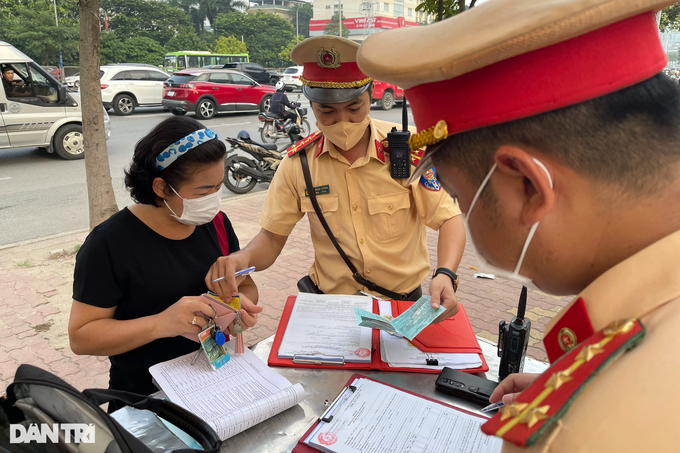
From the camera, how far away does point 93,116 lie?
461cm

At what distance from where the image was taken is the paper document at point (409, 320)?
4.96 feet

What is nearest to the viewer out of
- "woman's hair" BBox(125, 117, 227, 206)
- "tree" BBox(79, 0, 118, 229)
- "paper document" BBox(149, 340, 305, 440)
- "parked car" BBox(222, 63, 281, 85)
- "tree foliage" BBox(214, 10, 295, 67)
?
"paper document" BBox(149, 340, 305, 440)

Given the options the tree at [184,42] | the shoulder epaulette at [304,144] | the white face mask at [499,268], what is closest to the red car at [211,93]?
the shoulder epaulette at [304,144]

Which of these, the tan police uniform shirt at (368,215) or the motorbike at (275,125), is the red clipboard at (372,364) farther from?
the motorbike at (275,125)

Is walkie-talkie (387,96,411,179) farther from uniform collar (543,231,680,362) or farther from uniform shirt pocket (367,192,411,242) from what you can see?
uniform collar (543,231,680,362)

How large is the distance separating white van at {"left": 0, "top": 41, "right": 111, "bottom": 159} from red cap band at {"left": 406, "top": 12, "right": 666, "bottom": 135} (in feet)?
27.2

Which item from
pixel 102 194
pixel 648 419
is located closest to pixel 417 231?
pixel 648 419

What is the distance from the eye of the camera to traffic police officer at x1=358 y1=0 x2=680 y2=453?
61 centimetres

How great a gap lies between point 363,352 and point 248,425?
1.59ft

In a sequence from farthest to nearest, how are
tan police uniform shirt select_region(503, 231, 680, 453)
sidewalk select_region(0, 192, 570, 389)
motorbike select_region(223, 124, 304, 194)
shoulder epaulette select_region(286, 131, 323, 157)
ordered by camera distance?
motorbike select_region(223, 124, 304, 194)
sidewalk select_region(0, 192, 570, 389)
shoulder epaulette select_region(286, 131, 323, 157)
tan police uniform shirt select_region(503, 231, 680, 453)

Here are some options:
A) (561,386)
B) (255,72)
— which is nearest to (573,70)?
(561,386)

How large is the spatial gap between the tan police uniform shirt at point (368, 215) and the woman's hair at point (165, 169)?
0.52 meters

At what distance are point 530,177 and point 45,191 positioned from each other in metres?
7.98

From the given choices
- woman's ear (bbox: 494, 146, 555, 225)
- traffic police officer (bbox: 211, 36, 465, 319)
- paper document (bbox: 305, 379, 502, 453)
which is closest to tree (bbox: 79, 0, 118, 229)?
traffic police officer (bbox: 211, 36, 465, 319)
